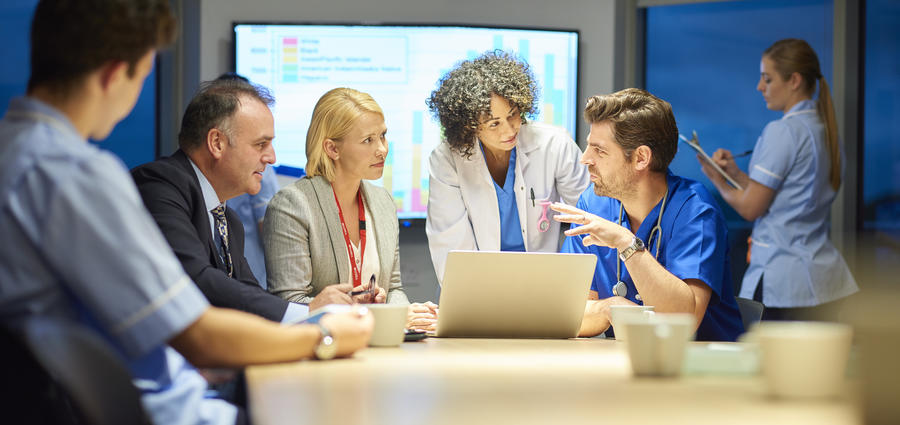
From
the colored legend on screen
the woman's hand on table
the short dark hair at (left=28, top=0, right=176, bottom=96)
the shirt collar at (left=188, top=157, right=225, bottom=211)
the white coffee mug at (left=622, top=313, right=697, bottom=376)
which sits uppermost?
the colored legend on screen

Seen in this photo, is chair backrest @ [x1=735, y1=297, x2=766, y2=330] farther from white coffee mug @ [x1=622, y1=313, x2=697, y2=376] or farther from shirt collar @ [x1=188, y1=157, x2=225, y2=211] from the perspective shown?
shirt collar @ [x1=188, y1=157, x2=225, y2=211]

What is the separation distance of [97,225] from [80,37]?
0.27 metres

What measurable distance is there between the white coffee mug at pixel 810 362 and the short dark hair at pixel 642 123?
1.54 m

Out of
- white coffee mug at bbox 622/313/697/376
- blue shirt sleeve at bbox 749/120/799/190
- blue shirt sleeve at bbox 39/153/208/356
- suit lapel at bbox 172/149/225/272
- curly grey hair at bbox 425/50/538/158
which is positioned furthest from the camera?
blue shirt sleeve at bbox 749/120/799/190

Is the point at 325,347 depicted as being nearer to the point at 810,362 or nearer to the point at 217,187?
the point at 810,362

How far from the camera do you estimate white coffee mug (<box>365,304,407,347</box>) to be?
70.4 inches

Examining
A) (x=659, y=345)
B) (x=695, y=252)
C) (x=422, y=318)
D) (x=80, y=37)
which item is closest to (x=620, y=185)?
(x=695, y=252)

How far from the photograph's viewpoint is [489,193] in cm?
348

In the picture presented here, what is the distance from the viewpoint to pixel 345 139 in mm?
2938

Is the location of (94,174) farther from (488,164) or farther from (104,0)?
(488,164)

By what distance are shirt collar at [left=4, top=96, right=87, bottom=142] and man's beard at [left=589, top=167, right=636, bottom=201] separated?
69.0 inches

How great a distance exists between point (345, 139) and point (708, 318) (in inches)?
52.0

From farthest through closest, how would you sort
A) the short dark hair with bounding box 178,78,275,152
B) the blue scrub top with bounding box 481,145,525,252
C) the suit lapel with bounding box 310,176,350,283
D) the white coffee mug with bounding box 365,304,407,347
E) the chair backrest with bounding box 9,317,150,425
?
1. the blue scrub top with bounding box 481,145,525,252
2. the suit lapel with bounding box 310,176,350,283
3. the short dark hair with bounding box 178,78,275,152
4. the white coffee mug with bounding box 365,304,407,347
5. the chair backrest with bounding box 9,317,150,425

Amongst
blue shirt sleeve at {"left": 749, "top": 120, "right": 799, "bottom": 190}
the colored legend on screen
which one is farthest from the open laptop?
the colored legend on screen
